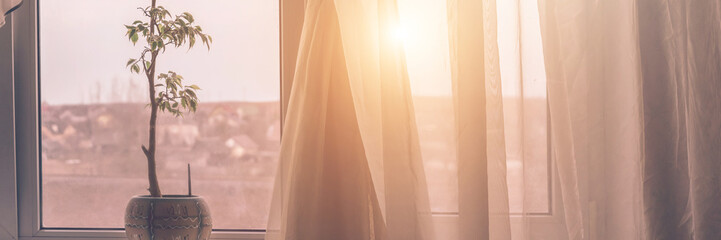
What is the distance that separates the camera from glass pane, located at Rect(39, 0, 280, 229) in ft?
5.53

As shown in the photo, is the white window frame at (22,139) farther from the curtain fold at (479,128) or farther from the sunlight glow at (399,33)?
the curtain fold at (479,128)

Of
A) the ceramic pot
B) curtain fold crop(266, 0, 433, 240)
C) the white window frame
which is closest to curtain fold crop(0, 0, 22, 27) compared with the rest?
the white window frame

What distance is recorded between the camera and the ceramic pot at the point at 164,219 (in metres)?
1.41

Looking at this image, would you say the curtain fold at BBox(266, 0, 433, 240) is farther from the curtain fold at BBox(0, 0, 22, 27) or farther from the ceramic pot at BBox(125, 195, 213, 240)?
the curtain fold at BBox(0, 0, 22, 27)

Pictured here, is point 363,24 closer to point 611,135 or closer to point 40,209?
point 611,135

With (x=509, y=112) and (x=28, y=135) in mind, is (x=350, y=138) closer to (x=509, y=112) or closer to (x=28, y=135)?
(x=509, y=112)

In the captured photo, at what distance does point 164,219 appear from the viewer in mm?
1412

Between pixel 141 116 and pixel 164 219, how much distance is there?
41 centimetres

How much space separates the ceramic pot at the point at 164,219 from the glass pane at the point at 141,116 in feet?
0.81

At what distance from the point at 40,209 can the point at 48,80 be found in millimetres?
346

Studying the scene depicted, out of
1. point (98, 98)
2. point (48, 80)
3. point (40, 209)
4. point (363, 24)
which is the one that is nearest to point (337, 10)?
point (363, 24)

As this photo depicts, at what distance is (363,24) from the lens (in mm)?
1350

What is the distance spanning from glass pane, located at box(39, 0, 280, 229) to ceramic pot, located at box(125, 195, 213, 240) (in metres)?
0.25

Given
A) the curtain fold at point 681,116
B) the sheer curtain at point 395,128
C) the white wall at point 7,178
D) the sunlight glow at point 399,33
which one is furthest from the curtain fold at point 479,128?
the white wall at point 7,178
